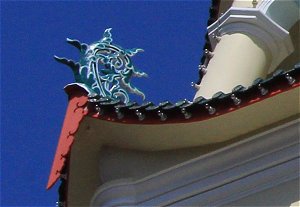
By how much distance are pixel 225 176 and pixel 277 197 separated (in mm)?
354

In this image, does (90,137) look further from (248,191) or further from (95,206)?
(248,191)

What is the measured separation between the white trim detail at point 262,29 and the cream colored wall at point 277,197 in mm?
2467

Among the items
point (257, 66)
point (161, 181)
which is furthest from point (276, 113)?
point (257, 66)

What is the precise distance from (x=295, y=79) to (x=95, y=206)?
1.48 m

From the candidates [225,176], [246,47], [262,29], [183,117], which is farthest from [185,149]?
[262,29]

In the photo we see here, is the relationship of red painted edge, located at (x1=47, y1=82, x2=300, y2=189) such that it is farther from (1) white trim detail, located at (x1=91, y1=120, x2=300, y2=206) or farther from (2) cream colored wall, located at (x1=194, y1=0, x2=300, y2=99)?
(2) cream colored wall, located at (x1=194, y1=0, x2=300, y2=99)

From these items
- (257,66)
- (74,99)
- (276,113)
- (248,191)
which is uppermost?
(257,66)

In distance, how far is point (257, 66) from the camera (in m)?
8.64

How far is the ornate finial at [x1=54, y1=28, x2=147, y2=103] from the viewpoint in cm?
736

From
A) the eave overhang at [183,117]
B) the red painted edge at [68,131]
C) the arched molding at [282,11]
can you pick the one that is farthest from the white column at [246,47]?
the red painted edge at [68,131]

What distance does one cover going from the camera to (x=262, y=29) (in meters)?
8.88

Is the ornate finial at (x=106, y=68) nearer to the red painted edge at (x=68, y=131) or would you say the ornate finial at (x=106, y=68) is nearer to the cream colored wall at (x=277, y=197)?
the red painted edge at (x=68, y=131)

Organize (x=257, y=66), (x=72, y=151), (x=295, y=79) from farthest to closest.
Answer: (x=257, y=66)
(x=72, y=151)
(x=295, y=79)

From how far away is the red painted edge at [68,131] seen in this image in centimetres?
692
